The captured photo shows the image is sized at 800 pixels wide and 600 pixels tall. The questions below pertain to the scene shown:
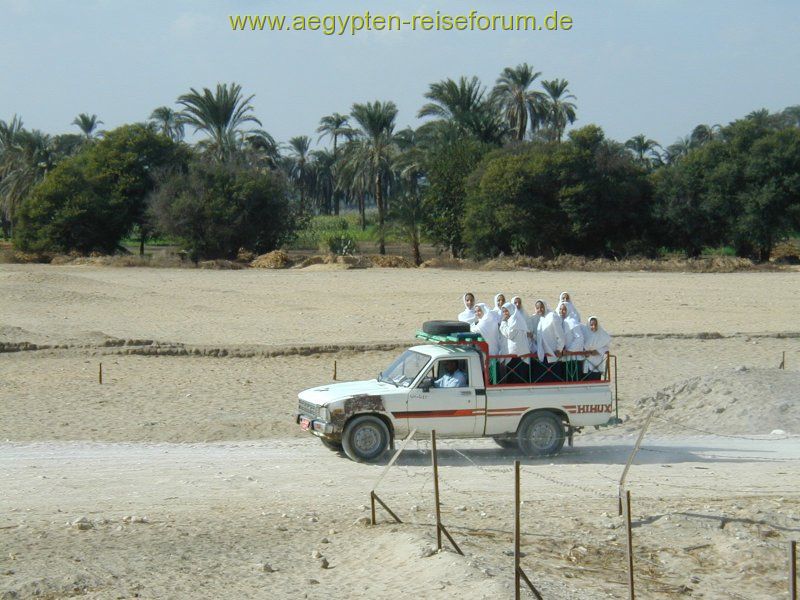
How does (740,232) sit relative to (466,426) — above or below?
above

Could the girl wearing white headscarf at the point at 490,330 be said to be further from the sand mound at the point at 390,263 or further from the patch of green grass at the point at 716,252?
the patch of green grass at the point at 716,252

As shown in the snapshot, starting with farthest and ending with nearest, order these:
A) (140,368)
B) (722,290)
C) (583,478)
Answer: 1. (722,290)
2. (140,368)
3. (583,478)

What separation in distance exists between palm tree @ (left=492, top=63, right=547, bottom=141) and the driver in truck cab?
5669 centimetres

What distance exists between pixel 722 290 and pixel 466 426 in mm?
26539

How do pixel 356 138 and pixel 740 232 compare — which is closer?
pixel 740 232

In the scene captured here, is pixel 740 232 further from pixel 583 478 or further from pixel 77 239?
pixel 583 478

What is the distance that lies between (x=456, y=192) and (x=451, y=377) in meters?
44.1

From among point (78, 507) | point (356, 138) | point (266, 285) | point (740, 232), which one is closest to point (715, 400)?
point (78, 507)

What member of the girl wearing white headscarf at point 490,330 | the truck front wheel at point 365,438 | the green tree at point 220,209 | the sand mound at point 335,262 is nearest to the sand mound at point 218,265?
the sand mound at point 335,262

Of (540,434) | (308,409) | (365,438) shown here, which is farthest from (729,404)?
(308,409)

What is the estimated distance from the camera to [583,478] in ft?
43.5

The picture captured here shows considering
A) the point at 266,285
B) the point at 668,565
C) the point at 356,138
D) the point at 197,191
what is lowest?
the point at 668,565

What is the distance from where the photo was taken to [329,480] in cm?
1285

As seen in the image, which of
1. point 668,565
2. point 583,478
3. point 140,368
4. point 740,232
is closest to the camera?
point 668,565
